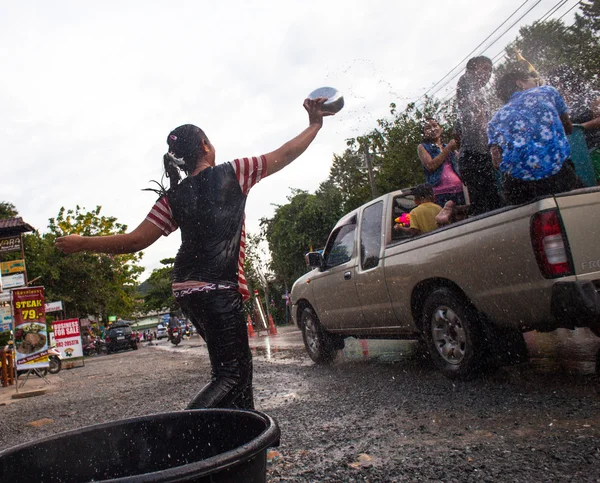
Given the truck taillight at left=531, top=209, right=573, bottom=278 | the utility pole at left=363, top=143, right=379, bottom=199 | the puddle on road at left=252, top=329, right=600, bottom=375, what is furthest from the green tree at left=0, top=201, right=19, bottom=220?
the truck taillight at left=531, top=209, right=573, bottom=278

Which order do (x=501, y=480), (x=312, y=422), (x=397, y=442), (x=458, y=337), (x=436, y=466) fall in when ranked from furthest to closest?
(x=458, y=337), (x=312, y=422), (x=397, y=442), (x=436, y=466), (x=501, y=480)

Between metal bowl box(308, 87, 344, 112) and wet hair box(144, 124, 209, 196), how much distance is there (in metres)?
0.65

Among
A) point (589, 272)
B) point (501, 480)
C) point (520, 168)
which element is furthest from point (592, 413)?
point (520, 168)

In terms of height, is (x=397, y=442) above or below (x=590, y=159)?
below

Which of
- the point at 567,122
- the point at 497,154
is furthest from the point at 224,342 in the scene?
the point at 567,122

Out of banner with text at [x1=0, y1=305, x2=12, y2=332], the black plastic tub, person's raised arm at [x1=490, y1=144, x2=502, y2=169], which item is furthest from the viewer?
banner with text at [x1=0, y1=305, x2=12, y2=332]

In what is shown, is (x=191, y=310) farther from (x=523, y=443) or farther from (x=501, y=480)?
(x=523, y=443)

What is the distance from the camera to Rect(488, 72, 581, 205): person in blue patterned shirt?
3.82 m

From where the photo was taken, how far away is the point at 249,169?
2.57m

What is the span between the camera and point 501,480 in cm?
230

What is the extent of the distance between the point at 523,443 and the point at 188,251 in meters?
2.03

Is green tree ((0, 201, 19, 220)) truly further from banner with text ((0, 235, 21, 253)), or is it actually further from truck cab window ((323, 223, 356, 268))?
truck cab window ((323, 223, 356, 268))

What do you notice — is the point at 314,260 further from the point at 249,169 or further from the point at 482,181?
the point at 249,169

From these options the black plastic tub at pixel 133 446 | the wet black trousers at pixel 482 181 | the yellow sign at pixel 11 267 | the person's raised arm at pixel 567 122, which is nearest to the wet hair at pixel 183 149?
the black plastic tub at pixel 133 446
